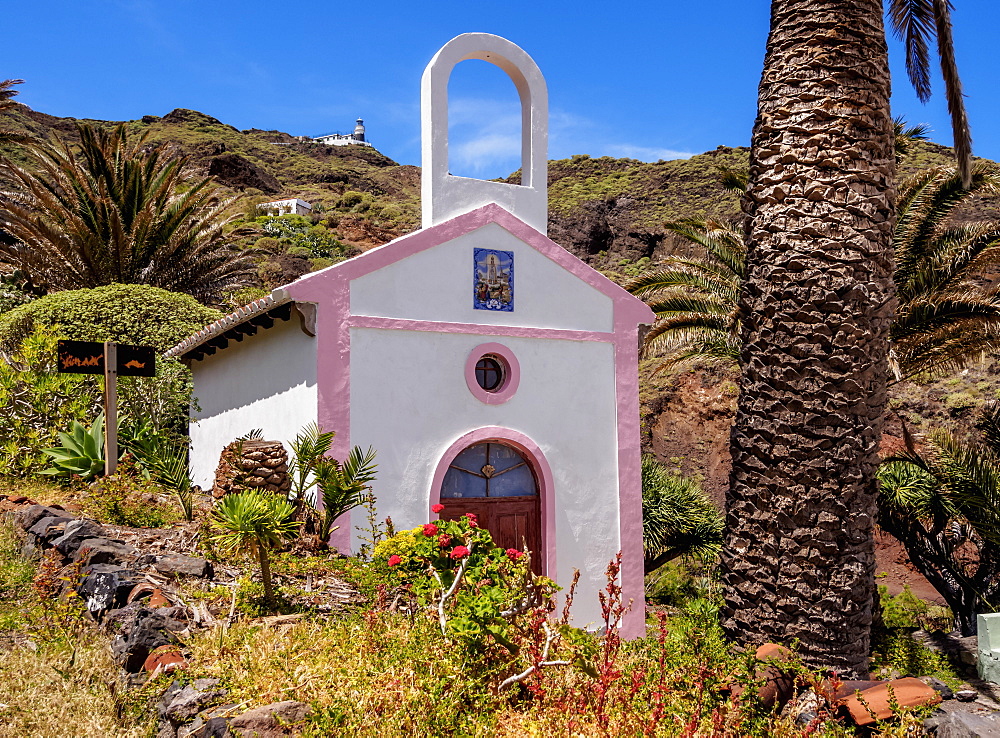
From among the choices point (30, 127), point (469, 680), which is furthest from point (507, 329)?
point (30, 127)

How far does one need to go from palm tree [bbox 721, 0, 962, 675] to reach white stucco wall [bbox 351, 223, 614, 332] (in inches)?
173

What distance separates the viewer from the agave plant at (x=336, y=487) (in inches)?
330

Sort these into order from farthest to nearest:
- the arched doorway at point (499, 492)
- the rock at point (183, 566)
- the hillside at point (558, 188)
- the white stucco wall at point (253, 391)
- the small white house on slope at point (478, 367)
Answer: the hillside at point (558, 188)
the arched doorway at point (499, 492)
the white stucco wall at point (253, 391)
the small white house on slope at point (478, 367)
the rock at point (183, 566)

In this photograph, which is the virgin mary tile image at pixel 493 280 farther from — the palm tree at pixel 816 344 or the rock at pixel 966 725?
the rock at pixel 966 725

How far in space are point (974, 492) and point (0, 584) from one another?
1054 centimetres

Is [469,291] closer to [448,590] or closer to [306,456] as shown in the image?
[306,456]

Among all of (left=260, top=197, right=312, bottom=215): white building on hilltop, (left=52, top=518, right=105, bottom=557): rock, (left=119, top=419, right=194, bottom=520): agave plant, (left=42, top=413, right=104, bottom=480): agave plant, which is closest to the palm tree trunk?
(left=52, top=518, right=105, bottom=557): rock

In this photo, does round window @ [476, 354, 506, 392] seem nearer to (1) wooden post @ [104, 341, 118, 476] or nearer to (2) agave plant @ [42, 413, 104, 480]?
(1) wooden post @ [104, 341, 118, 476]

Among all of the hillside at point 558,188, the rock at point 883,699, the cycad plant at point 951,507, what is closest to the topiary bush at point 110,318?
the cycad plant at point 951,507

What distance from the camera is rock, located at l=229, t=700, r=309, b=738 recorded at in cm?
442

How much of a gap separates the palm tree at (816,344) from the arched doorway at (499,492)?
4.19m

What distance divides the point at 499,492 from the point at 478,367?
156cm

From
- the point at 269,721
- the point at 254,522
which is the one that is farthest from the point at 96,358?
the point at 269,721

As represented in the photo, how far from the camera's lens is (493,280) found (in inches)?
409
